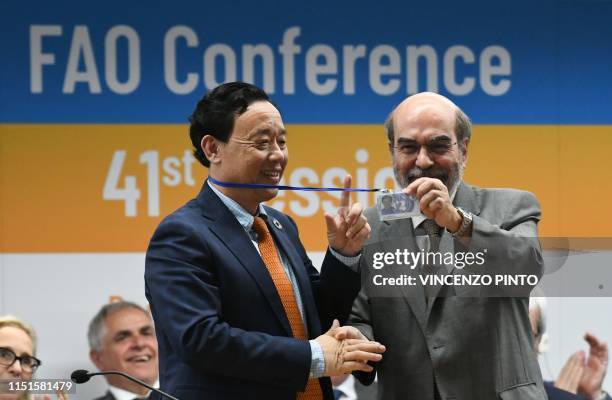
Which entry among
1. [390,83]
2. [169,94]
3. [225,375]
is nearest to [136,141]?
[169,94]

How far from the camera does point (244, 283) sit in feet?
8.50

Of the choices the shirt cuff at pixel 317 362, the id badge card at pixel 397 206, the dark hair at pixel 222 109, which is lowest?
the shirt cuff at pixel 317 362

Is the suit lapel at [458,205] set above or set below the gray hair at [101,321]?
above

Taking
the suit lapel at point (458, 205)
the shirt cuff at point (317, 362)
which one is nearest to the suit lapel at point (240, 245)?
the shirt cuff at point (317, 362)

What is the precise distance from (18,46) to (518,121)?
95.3 inches

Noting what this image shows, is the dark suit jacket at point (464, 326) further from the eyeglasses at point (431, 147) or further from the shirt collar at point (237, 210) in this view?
the shirt collar at point (237, 210)

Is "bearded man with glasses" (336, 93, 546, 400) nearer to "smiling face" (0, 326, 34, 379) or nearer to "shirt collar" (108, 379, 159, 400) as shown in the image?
"smiling face" (0, 326, 34, 379)

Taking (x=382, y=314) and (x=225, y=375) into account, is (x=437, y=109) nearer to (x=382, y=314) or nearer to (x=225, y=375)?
(x=382, y=314)

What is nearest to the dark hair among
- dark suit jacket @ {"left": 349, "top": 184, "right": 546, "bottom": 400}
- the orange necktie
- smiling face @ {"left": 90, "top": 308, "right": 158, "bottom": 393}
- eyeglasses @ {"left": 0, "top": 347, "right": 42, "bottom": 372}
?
the orange necktie

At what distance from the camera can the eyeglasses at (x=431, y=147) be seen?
2.79 m

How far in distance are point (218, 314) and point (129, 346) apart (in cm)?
235

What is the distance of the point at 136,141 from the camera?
4941mm

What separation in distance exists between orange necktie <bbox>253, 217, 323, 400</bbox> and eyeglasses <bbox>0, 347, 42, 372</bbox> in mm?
858

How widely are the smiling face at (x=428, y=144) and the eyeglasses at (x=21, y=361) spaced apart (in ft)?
4.11
